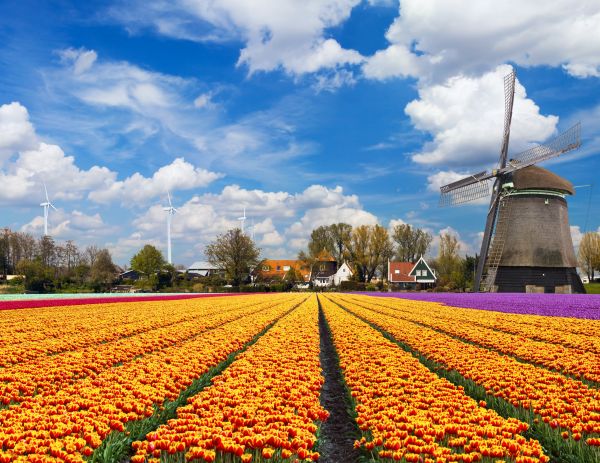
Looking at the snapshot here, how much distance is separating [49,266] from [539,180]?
77053 mm

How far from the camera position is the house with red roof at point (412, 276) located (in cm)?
9875

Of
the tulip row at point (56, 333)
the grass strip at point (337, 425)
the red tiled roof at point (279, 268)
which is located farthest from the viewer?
the red tiled roof at point (279, 268)

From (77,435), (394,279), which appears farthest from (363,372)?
(394,279)

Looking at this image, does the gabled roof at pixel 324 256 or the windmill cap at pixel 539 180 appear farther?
the gabled roof at pixel 324 256

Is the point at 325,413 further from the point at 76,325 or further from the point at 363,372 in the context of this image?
the point at 76,325

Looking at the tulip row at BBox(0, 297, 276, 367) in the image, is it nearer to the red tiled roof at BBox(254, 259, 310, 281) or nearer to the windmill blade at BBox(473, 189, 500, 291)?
the windmill blade at BBox(473, 189, 500, 291)

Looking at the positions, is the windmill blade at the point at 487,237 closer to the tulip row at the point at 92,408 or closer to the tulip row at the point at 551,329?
the tulip row at the point at 551,329

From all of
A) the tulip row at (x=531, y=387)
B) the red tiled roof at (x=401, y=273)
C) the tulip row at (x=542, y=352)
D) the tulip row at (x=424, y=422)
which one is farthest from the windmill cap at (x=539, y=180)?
the tulip row at (x=424, y=422)

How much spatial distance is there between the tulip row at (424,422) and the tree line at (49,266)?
7603 cm

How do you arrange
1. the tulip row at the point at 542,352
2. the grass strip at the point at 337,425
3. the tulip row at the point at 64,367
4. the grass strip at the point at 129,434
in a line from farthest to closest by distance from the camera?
the tulip row at the point at 542,352 < the tulip row at the point at 64,367 < the grass strip at the point at 337,425 < the grass strip at the point at 129,434

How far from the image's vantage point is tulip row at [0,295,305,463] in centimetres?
517

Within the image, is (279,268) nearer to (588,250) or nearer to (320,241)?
(320,241)

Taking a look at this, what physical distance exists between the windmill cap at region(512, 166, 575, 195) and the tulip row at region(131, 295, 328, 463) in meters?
51.0

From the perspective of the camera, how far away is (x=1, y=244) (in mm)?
104438
